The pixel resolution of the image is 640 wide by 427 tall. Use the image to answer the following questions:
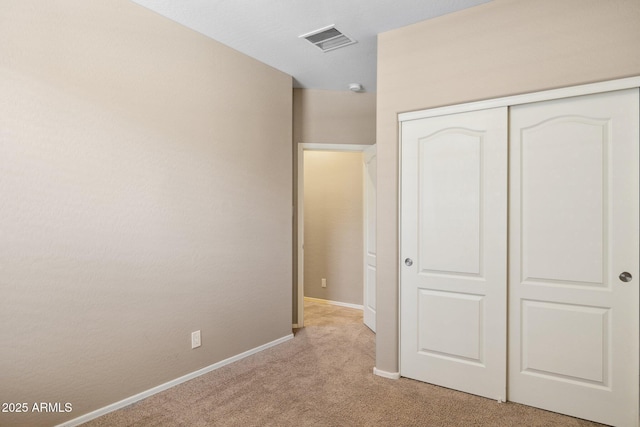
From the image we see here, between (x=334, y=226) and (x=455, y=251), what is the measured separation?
9.24ft

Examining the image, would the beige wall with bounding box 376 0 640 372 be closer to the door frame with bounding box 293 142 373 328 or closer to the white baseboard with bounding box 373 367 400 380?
the white baseboard with bounding box 373 367 400 380

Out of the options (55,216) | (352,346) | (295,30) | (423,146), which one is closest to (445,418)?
(352,346)

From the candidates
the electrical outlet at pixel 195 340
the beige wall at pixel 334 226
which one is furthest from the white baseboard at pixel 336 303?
the electrical outlet at pixel 195 340

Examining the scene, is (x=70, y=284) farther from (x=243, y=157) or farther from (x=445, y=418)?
(x=445, y=418)

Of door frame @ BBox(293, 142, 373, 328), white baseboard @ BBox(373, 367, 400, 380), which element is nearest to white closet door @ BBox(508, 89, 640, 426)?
white baseboard @ BBox(373, 367, 400, 380)

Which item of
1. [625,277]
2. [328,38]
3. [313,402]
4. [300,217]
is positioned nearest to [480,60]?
[328,38]

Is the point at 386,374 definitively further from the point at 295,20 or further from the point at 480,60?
the point at 295,20

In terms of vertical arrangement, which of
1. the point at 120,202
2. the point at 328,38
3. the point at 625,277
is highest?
the point at 328,38

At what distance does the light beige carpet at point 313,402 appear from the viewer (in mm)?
2291

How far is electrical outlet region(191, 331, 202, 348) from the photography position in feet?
9.61

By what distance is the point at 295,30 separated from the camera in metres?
2.95

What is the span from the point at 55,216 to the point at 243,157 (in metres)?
1.60

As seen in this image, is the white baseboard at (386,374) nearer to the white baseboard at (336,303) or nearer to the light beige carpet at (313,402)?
the light beige carpet at (313,402)

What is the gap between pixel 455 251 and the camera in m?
2.71
